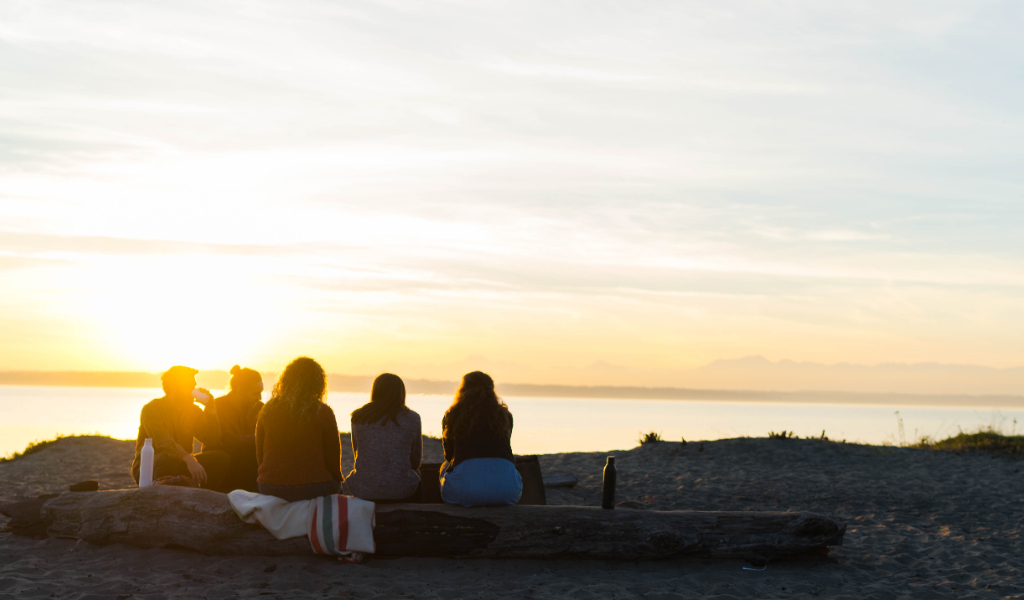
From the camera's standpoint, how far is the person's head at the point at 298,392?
661 cm

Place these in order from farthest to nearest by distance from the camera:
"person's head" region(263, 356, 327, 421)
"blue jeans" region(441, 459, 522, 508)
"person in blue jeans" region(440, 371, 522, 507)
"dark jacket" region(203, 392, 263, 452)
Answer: "dark jacket" region(203, 392, 263, 452)
"blue jeans" region(441, 459, 522, 508)
"person in blue jeans" region(440, 371, 522, 507)
"person's head" region(263, 356, 327, 421)

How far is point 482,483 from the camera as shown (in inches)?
273

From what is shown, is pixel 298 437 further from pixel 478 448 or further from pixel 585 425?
pixel 585 425

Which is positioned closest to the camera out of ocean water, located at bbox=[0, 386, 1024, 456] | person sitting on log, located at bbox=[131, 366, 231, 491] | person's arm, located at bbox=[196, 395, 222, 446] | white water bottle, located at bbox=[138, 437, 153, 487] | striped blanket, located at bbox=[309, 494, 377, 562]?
striped blanket, located at bbox=[309, 494, 377, 562]

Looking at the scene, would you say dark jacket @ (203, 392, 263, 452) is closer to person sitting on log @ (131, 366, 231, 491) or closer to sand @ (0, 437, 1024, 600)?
person sitting on log @ (131, 366, 231, 491)

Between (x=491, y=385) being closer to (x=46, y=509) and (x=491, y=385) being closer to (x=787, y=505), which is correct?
(x=46, y=509)

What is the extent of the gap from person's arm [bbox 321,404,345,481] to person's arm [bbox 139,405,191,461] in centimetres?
200

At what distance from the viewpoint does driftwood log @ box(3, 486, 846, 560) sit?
22.6 ft

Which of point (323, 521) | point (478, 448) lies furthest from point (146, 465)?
point (478, 448)

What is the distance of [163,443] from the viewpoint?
7672mm

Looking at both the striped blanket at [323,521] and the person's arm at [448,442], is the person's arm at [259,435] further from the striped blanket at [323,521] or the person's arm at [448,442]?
the person's arm at [448,442]

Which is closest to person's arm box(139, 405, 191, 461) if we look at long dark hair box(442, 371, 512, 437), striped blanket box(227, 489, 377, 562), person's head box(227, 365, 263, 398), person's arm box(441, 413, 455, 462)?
person's head box(227, 365, 263, 398)

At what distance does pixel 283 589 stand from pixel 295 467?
1.05m

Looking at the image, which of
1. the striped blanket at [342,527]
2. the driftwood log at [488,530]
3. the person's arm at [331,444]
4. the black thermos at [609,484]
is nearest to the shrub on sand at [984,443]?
the driftwood log at [488,530]
